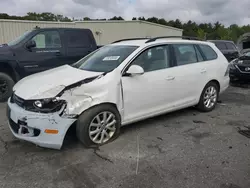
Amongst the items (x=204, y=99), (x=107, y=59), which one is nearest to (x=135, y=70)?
(x=107, y=59)

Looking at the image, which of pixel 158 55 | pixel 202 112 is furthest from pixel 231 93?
pixel 158 55

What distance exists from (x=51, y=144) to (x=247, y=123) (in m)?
3.68

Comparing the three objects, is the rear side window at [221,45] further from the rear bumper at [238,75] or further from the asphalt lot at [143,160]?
the asphalt lot at [143,160]

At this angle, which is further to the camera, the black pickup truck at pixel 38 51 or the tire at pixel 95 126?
the black pickup truck at pixel 38 51

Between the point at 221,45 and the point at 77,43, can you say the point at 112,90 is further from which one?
the point at 221,45

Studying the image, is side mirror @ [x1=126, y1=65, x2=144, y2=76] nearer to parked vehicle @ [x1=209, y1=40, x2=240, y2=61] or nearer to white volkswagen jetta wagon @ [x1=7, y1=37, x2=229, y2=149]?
white volkswagen jetta wagon @ [x1=7, y1=37, x2=229, y2=149]

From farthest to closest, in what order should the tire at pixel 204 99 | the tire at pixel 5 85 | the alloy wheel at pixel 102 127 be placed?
the tire at pixel 5 85
the tire at pixel 204 99
the alloy wheel at pixel 102 127

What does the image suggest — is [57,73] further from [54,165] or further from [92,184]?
[92,184]

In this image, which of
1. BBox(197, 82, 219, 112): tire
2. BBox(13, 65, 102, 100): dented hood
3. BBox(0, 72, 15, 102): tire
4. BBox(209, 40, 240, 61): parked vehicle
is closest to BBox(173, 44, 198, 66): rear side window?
BBox(197, 82, 219, 112): tire

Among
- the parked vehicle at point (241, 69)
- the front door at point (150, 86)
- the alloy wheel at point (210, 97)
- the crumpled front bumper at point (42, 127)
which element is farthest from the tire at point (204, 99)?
the parked vehicle at point (241, 69)

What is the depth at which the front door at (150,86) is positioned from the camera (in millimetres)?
3885

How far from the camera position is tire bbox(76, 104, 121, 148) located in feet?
11.0

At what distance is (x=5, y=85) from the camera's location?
20.1ft

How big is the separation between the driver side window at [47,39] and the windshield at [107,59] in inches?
98.5
